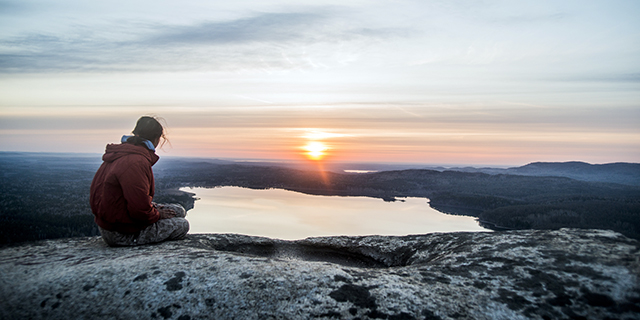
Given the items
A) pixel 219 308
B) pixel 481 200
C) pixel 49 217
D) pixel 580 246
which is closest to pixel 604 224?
pixel 481 200

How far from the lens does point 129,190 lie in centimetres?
522

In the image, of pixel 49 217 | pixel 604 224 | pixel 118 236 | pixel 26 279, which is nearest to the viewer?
pixel 26 279

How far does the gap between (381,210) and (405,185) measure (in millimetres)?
51482

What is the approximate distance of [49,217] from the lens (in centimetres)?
4912

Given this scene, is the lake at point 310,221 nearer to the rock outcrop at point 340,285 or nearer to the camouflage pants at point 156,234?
the camouflage pants at point 156,234

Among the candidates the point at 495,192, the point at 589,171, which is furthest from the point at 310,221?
the point at 589,171

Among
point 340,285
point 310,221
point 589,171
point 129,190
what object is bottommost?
point 310,221

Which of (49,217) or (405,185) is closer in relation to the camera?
(49,217)

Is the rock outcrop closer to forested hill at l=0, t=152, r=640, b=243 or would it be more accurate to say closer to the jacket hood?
the jacket hood

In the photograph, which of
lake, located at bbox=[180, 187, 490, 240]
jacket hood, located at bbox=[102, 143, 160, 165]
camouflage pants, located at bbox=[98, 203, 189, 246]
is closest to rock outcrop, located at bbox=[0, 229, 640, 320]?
camouflage pants, located at bbox=[98, 203, 189, 246]

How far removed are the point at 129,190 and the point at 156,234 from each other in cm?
127

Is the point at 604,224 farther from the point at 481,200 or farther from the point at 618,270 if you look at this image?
the point at 618,270

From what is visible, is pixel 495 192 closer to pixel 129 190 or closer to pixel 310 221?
pixel 310 221

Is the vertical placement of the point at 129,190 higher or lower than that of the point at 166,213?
higher
